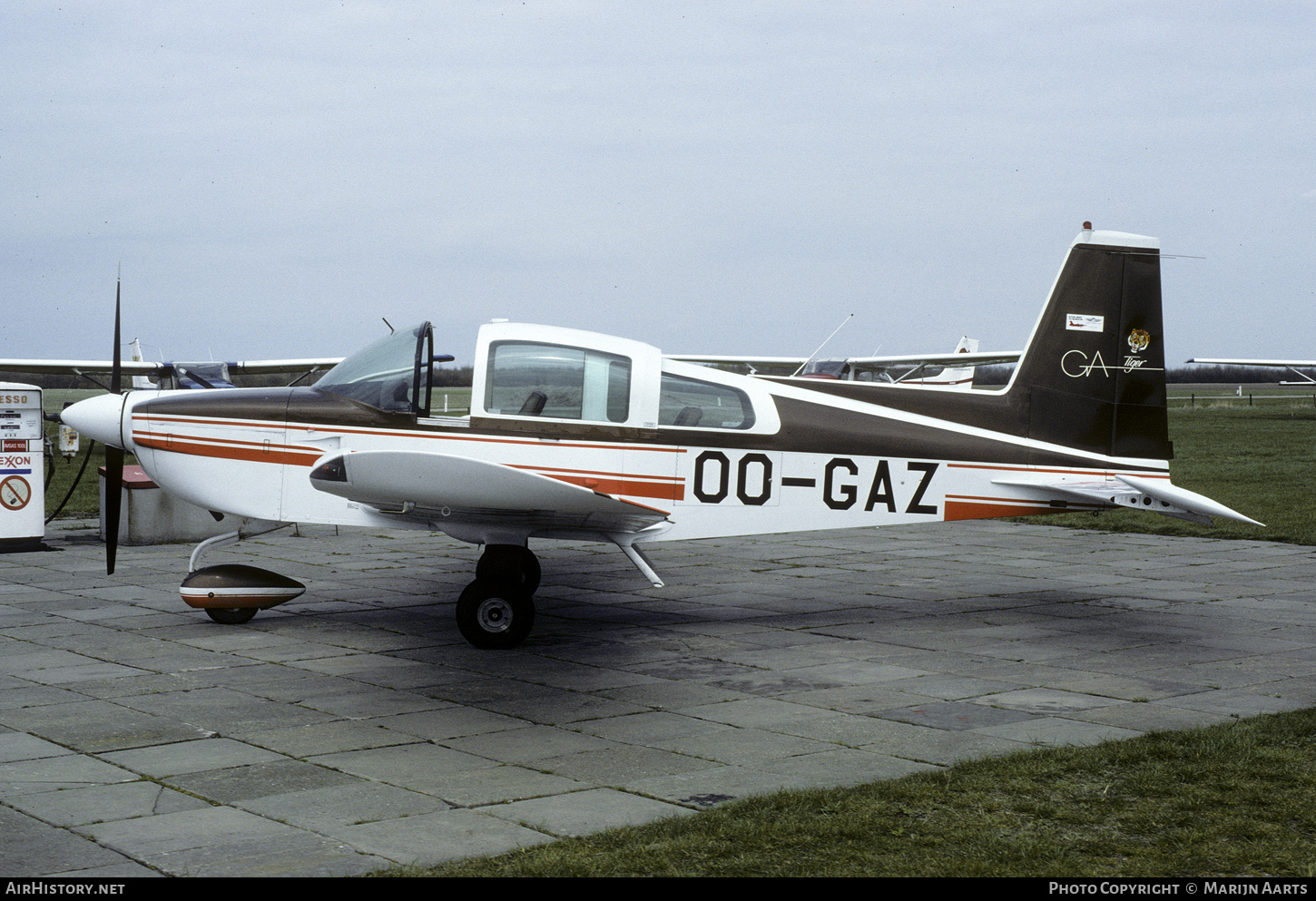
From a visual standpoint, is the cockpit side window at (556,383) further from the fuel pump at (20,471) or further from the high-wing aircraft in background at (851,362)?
the high-wing aircraft in background at (851,362)

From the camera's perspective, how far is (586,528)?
320 inches

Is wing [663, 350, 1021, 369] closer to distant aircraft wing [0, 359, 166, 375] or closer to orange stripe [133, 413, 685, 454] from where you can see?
distant aircraft wing [0, 359, 166, 375]

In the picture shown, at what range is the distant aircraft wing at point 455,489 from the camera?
261 inches

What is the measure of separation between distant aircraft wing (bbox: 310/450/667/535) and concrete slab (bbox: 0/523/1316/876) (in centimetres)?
94

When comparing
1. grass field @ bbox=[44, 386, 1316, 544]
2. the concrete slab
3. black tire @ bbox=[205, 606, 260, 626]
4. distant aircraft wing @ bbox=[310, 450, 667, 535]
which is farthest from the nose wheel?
grass field @ bbox=[44, 386, 1316, 544]

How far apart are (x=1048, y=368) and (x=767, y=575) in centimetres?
359

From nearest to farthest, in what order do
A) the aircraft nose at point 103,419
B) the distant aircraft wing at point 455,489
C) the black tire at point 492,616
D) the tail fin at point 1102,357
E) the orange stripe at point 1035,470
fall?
the distant aircraft wing at point 455,489 < the black tire at point 492,616 < the aircraft nose at point 103,419 < the orange stripe at point 1035,470 < the tail fin at point 1102,357

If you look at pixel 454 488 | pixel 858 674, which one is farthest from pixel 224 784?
pixel 858 674

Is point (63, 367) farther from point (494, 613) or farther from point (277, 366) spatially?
point (494, 613)

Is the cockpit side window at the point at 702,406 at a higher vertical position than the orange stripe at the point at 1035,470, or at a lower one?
higher

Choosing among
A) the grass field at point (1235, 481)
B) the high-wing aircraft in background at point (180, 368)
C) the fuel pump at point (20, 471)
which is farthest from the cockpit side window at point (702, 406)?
the high-wing aircraft in background at point (180, 368)

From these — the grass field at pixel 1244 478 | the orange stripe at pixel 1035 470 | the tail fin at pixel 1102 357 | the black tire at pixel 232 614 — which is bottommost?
the black tire at pixel 232 614

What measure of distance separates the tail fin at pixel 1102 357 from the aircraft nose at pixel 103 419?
21.4 ft

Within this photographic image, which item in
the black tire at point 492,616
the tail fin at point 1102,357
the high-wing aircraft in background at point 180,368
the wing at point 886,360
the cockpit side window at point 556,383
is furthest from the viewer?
the wing at point 886,360
